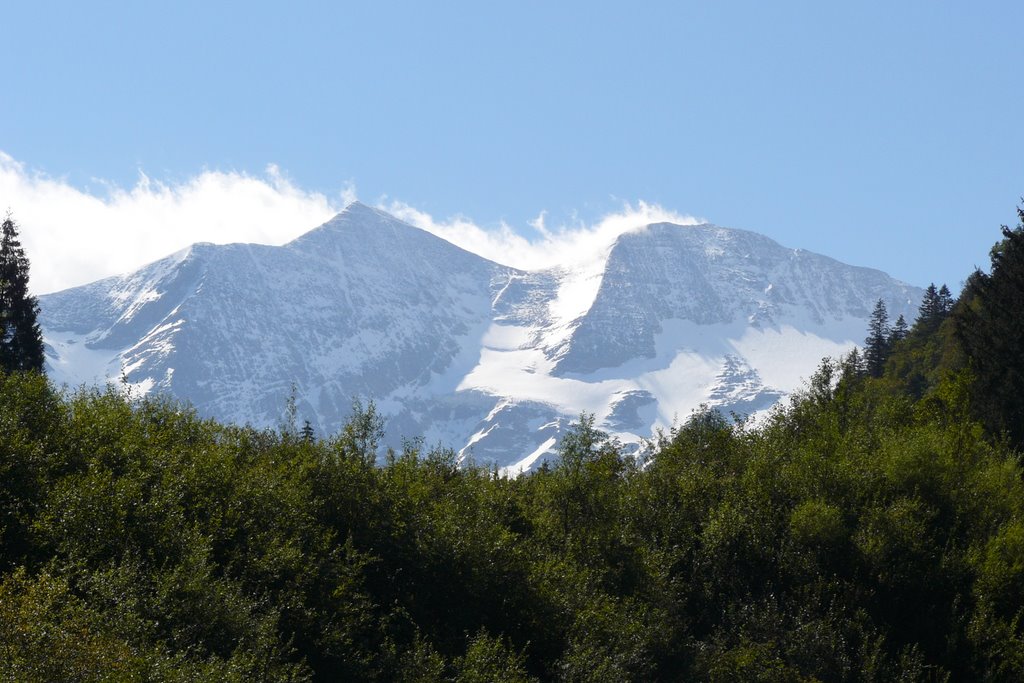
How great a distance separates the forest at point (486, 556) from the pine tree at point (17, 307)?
76.8ft

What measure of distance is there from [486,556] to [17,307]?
46412mm

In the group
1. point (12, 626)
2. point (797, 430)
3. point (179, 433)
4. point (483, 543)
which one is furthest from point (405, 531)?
point (797, 430)

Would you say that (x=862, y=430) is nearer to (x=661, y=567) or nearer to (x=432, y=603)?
(x=661, y=567)

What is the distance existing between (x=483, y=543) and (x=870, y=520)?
18779mm

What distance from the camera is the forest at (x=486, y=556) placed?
1384 inches

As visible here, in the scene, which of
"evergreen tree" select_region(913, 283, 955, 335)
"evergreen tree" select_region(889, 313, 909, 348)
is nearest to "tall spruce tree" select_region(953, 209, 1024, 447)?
"evergreen tree" select_region(913, 283, 955, 335)

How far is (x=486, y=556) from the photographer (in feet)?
153

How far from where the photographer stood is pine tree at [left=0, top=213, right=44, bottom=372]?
75.1 m

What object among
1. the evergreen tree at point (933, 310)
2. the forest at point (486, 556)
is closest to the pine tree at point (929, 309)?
the evergreen tree at point (933, 310)

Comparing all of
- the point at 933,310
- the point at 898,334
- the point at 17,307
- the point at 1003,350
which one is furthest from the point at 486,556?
the point at 898,334

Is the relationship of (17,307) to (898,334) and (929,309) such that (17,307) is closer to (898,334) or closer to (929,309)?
(929,309)

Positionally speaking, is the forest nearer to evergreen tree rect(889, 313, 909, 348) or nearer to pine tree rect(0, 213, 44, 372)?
pine tree rect(0, 213, 44, 372)

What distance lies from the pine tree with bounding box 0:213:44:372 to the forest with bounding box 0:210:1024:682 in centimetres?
2339

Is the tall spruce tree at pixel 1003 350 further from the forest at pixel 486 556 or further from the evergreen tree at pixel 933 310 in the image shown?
the evergreen tree at pixel 933 310
